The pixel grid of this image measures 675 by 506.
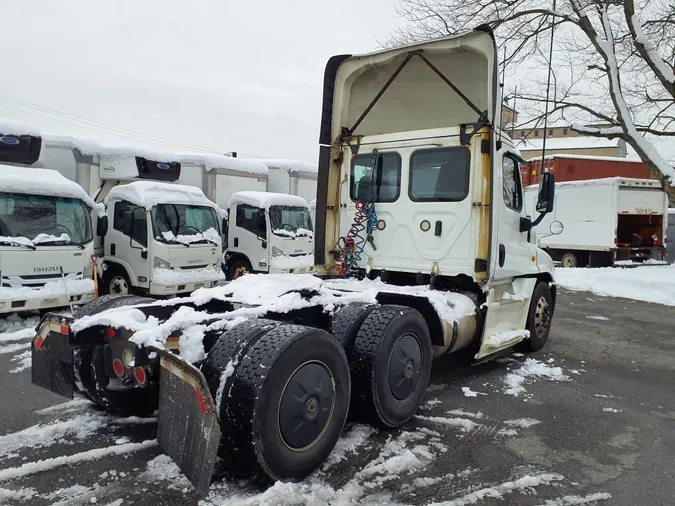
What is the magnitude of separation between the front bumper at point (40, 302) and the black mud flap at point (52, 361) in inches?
173

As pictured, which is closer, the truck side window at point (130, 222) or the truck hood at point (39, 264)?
the truck hood at point (39, 264)

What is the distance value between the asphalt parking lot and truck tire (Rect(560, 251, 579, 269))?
13.1 metres

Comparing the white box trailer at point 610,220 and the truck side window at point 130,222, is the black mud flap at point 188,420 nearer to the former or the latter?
the truck side window at point 130,222

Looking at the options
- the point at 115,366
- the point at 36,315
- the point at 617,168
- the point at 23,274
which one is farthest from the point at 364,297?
the point at 617,168

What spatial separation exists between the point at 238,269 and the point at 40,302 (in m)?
6.24

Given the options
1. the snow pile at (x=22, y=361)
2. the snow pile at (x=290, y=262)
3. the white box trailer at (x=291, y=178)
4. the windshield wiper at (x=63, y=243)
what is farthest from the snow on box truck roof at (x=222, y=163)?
the snow pile at (x=22, y=361)

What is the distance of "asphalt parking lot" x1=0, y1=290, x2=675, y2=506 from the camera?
3025 mm

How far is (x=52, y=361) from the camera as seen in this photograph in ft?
12.0

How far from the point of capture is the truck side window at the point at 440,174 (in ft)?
17.6

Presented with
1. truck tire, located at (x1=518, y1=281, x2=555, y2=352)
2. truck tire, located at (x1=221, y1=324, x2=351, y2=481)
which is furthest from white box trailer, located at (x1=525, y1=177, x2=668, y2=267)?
truck tire, located at (x1=221, y1=324, x2=351, y2=481)

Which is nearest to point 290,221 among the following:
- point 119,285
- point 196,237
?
point 196,237

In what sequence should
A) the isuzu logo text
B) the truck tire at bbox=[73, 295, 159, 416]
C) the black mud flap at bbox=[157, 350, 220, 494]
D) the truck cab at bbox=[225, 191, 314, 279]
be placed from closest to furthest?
1. the black mud flap at bbox=[157, 350, 220, 494]
2. the truck tire at bbox=[73, 295, 159, 416]
3. the isuzu logo text
4. the truck cab at bbox=[225, 191, 314, 279]

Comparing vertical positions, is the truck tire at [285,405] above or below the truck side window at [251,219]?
below

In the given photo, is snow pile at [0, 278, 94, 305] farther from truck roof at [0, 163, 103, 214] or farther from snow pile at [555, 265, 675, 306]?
snow pile at [555, 265, 675, 306]
